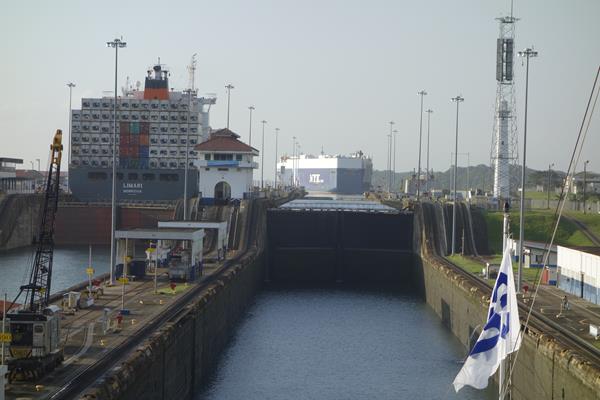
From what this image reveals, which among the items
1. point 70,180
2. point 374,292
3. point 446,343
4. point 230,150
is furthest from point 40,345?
point 70,180

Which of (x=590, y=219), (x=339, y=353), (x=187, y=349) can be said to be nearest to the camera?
(x=187, y=349)

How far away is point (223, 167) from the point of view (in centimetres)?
9569

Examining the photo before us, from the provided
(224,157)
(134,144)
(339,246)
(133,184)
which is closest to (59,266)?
(224,157)

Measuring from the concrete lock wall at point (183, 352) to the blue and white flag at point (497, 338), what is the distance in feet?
34.8

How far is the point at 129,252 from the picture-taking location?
6022 cm

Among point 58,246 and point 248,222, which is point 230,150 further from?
point 58,246

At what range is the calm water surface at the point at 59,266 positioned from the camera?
70875mm

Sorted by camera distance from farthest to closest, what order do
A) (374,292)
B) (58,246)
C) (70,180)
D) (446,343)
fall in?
(70,180) → (58,246) → (374,292) → (446,343)

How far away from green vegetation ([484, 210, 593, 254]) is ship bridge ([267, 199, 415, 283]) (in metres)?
8.21

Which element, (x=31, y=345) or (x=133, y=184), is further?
(x=133, y=184)

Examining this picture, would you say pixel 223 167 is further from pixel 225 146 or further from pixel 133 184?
pixel 133 184

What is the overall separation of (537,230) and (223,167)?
33156 millimetres

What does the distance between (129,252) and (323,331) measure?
14126 millimetres

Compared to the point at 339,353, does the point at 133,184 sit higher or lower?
higher
